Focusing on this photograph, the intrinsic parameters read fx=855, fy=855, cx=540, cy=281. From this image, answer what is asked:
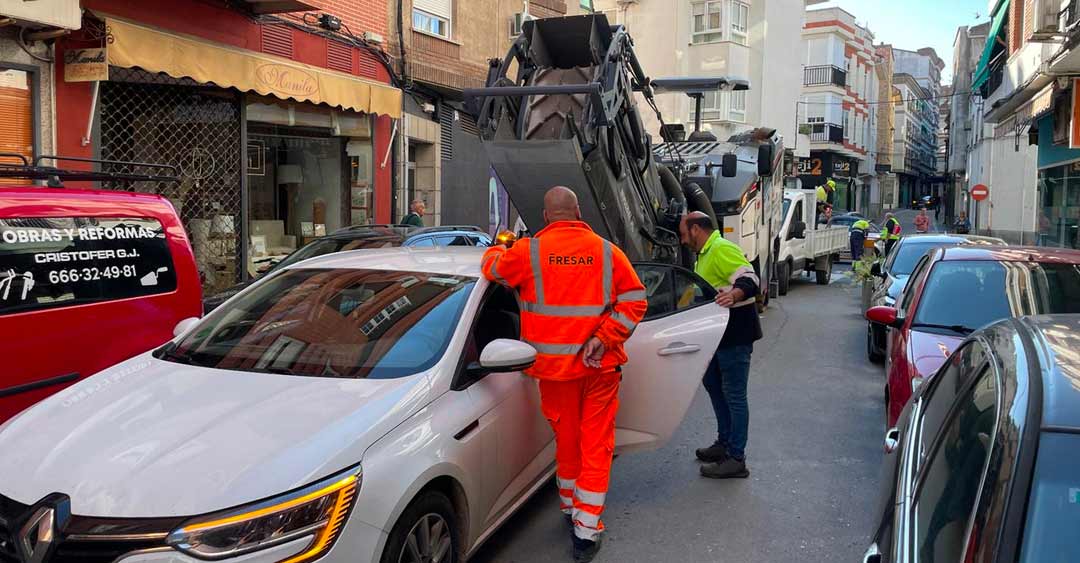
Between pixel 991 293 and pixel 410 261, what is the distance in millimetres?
3963

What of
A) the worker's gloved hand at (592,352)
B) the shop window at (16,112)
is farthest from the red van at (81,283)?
the shop window at (16,112)

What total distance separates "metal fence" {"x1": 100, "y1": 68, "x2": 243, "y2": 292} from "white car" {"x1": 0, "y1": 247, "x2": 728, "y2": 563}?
21.4 ft

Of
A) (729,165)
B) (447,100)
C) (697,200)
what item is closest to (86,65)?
(697,200)

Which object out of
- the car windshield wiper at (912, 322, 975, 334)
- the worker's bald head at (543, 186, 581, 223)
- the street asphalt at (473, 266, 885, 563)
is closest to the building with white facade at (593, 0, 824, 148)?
the street asphalt at (473, 266, 885, 563)

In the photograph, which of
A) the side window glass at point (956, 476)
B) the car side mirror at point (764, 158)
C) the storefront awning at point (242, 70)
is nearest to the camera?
the side window glass at point (956, 476)

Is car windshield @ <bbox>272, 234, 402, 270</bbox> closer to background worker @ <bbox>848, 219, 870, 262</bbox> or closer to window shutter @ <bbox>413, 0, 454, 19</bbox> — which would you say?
window shutter @ <bbox>413, 0, 454, 19</bbox>

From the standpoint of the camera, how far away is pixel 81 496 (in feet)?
9.21

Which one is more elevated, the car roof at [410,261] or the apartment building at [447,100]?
the apartment building at [447,100]

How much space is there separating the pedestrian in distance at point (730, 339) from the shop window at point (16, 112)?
6.94 metres

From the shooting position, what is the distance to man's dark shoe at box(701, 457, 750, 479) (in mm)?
5602

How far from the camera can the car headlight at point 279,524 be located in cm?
270

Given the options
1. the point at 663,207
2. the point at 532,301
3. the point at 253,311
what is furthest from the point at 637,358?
the point at 663,207

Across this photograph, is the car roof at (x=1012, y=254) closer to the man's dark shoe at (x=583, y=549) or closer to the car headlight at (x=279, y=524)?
the man's dark shoe at (x=583, y=549)

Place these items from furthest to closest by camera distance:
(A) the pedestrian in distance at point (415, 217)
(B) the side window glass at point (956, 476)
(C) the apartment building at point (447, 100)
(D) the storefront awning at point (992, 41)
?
(D) the storefront awning at point (992, 41), (C) the apartment building at point (447, 100), (A) the pedestrian in distance at point (415, 217), (B) the side window glass at point (956, 476)
